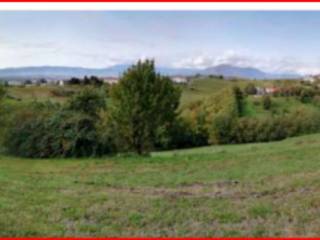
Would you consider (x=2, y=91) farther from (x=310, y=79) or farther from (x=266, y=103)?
(x=310, y=79)

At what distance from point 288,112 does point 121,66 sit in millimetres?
21839

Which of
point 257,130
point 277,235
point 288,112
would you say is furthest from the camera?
point 288,112

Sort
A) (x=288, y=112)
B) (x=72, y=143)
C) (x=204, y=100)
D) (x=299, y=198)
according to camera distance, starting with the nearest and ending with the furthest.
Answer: (x=299, y=198), (x=72, y=143), (x=288, y=112), (x=204, y=100)

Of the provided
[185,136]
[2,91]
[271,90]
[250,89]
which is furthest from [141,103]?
[271,90]

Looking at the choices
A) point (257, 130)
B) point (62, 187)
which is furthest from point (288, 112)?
point (62, 187)

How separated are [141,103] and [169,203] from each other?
388 inches

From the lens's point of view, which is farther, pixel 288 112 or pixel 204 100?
pixel 204 100

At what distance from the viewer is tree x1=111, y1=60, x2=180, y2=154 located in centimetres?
1524

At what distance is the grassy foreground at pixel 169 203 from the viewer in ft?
14.5

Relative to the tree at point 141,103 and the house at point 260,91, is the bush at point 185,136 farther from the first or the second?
the house at point 260,91

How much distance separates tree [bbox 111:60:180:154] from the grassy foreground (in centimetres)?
637

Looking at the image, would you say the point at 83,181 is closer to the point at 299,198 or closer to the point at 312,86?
the point at 299,198

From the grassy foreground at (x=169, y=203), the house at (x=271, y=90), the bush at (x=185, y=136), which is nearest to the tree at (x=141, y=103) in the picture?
the grassy foreground at (x=169, y=203)

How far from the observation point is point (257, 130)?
101 feet
